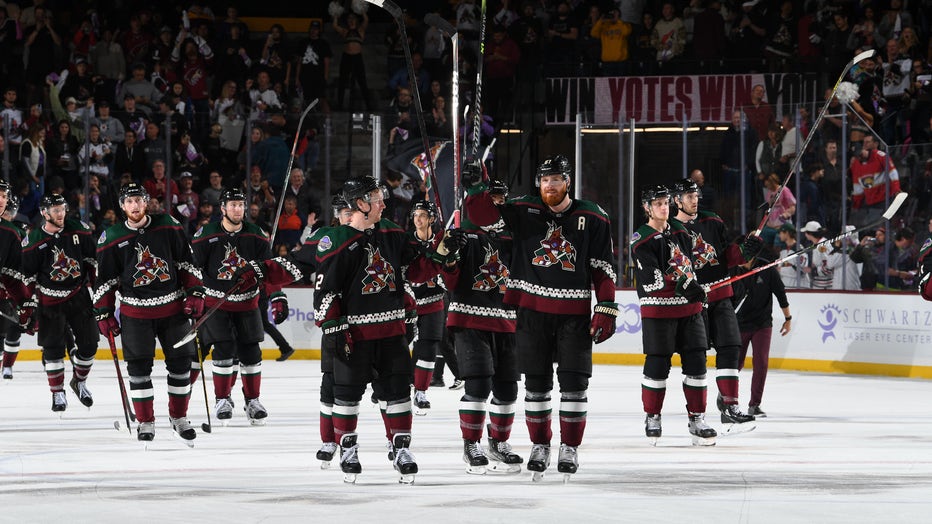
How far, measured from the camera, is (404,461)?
655cm

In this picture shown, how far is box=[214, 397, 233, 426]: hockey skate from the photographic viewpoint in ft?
31.2

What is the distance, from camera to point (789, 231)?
1384 cm

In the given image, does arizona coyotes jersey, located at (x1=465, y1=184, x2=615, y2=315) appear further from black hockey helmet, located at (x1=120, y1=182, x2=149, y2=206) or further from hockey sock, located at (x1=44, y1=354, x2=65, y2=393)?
hockey sock, located at (x1=44, y1=354, x2=65, y2=393)

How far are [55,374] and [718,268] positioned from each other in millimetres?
4988

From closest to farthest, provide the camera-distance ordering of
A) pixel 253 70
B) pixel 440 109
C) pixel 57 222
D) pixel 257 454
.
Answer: pixel 257 454 → pixel 57 222 → pixel 440 109 → pixel 253 70

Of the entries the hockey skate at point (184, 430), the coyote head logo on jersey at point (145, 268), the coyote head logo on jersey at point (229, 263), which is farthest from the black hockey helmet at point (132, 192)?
the hockey skate at point (184, 430)

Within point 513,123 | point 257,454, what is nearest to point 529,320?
point 257,454

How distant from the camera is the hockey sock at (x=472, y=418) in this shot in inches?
275

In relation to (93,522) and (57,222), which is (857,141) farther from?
(93,522)

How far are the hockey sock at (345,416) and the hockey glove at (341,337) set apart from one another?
259 millimetres

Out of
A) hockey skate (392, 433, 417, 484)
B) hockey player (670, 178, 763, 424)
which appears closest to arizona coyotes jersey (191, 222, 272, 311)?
hockey player (670, 178, 763, 424)

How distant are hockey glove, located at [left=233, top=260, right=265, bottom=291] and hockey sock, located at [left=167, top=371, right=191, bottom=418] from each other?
2.29 feet

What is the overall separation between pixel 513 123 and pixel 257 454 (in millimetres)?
9866

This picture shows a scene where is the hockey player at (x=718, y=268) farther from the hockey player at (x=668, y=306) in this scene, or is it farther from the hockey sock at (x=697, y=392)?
the hockey sock at (x=697, y=392)
